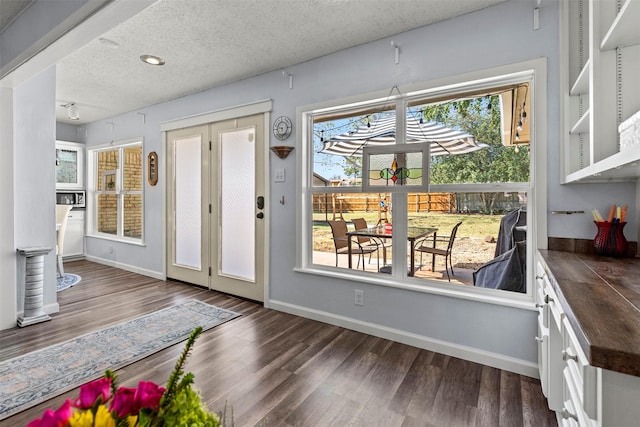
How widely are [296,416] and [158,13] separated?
284 cm

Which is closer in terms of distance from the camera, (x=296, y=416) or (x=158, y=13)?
(x=296, y=416)

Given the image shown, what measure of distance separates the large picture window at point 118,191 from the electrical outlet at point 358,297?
360cm

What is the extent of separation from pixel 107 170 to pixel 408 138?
534cm

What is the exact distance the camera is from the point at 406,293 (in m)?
2.59

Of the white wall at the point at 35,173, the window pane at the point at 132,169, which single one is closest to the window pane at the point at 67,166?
the window pane at the point at 132,169

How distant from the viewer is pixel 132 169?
5160mm

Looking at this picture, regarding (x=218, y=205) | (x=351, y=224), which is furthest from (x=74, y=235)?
(x=351, y=224)

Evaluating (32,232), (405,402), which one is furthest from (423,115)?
(32,232)

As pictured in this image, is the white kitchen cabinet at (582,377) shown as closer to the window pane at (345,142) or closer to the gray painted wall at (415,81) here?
the gray painted wall at (415,81)

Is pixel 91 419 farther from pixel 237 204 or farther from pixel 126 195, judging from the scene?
pixel 126 195

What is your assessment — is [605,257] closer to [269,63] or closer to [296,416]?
[296,416]

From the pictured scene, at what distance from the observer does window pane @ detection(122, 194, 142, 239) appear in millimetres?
5066

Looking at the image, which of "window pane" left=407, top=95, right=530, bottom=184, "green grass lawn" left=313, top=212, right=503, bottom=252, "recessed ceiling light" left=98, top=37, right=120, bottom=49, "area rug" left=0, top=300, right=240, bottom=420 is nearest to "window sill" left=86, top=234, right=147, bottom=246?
"area rug" left=0, top=300, right=240, bottom=420

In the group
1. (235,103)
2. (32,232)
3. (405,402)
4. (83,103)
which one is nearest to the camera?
(405,402)
